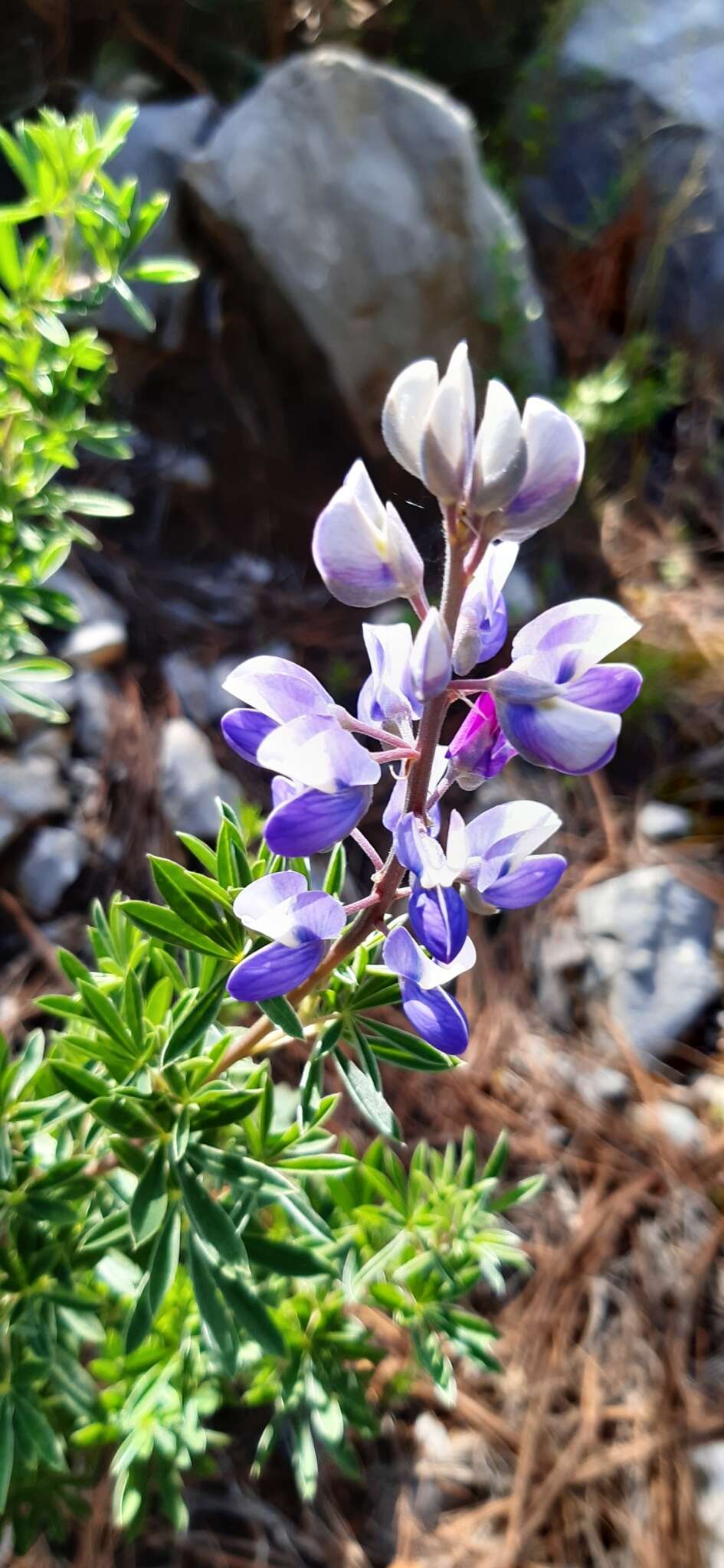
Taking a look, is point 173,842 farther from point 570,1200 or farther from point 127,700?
point 570,1200

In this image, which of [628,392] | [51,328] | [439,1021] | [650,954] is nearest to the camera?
[439,1021]

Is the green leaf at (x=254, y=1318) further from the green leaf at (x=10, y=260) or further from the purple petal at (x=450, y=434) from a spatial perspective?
the green leaf at (x=10, y=260)

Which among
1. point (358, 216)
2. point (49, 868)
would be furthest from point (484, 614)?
point (358, 216)

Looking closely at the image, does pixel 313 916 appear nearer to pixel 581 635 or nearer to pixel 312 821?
pixel 312 821

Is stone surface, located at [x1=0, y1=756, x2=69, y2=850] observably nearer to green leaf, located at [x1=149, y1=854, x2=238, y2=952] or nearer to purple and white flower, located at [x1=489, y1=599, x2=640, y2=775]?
green leaf, located at [x1=149, y1=854, x2=238, y2=952]

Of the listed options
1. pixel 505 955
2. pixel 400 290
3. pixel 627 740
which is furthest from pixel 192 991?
pixel 400 290
